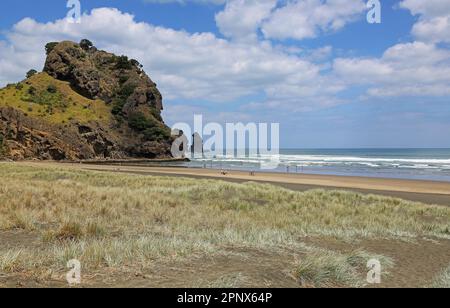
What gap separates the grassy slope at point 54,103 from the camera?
92.4 m

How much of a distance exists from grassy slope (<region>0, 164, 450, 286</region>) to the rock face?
70.4 meters

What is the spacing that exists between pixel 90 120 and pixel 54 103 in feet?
33.0

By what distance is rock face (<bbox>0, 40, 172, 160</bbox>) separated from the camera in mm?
84375

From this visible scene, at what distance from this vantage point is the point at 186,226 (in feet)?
40.1

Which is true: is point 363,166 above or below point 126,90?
below

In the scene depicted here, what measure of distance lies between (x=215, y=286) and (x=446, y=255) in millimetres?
6372

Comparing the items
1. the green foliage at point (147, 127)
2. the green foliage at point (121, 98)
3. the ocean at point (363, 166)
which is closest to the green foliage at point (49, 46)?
the green foliage at point (121, 98)

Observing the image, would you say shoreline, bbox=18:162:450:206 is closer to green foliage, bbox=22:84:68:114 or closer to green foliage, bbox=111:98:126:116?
green foliage, bbox=22:84:68:114

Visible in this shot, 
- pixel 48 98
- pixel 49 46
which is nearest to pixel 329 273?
pixel 48 98

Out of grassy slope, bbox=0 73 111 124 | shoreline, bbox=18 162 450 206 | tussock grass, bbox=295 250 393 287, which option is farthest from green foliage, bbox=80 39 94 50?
tussock grass, bbox=295 250 393 287

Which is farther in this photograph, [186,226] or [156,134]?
[156,134]

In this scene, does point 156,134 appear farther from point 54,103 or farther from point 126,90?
point 54,103

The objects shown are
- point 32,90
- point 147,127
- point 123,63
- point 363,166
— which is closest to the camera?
point 363,166
